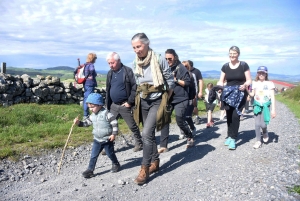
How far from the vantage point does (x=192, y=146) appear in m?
7.32

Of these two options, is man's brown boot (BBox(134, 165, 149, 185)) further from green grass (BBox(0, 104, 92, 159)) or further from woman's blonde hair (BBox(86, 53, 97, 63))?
woman's blonde hair (BBox(86, 53, 97, 63))

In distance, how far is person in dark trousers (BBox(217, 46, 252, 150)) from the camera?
6.77 meters

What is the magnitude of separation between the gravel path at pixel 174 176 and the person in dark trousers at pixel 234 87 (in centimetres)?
66

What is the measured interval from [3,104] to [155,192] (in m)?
8.55

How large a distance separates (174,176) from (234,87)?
2778 mm

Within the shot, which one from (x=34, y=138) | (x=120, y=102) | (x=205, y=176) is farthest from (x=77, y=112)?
(x=205, y=176)

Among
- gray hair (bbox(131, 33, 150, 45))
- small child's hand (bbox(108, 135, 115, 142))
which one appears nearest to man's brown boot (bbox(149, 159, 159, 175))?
small child's hand (bbox(108, 135, 115, 142))

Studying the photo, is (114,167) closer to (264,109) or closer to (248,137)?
(264,109)

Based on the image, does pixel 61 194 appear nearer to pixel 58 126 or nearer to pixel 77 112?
pixel 58 126

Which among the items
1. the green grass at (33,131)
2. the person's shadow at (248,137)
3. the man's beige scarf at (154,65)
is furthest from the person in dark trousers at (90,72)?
the person's shadow at (248,137)

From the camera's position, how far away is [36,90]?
40.4 feet

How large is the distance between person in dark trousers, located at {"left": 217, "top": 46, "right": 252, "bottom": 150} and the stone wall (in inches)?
330

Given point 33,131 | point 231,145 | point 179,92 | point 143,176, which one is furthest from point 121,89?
point 33,131

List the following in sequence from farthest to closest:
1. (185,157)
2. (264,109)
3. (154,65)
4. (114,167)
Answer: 1. (264,109)
2. (185,157)
3. (114,167)
4. (154,65)
